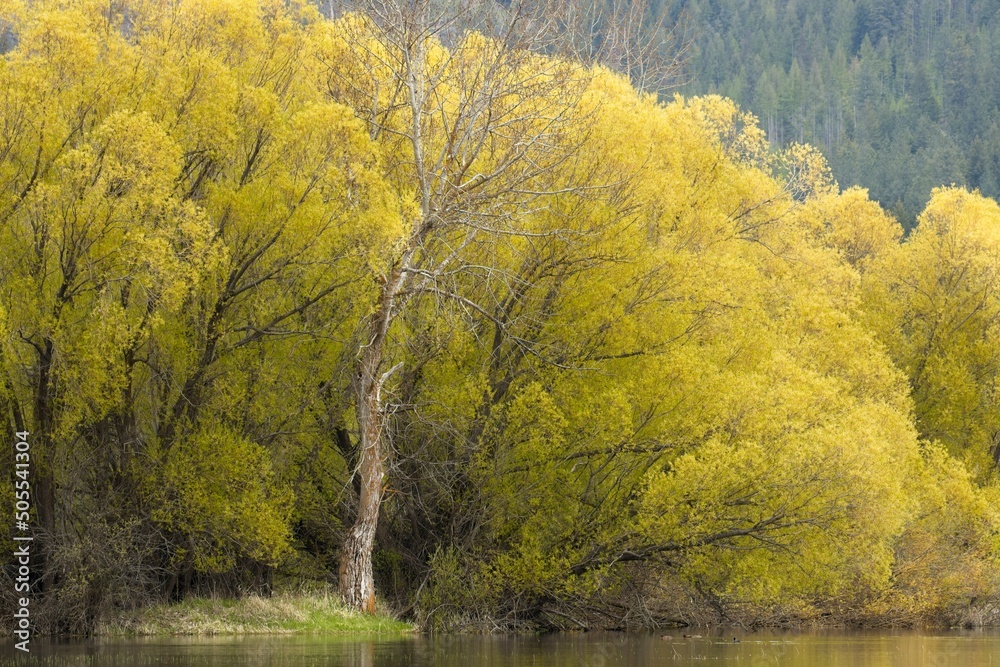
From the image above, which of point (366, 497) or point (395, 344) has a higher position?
point (395, 344)

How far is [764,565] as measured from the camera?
2711 cm

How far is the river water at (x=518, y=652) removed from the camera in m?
16.5

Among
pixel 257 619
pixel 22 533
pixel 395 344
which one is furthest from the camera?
pixel 395 344

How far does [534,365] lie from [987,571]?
15446 mm

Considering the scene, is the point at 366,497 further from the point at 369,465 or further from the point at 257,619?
the point at 257,619

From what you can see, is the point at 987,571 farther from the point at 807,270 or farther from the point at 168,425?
the point at 168,425

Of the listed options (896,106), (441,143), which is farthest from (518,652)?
(896,106)

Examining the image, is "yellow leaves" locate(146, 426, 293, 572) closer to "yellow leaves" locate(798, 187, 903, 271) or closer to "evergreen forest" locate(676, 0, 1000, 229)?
"yellow leaves" locate(798, 187, 903, 271)

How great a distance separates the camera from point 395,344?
92.8 ft

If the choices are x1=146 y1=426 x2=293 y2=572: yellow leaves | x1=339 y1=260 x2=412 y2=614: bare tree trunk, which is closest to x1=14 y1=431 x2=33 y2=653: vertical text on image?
x1=146 y1=426 x2=293 y2=572: yellow leaves

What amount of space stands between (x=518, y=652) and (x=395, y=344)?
1009 centimetres

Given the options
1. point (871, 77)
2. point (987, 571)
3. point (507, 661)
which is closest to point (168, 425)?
point (507, 661)

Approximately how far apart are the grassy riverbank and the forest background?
1.81ft

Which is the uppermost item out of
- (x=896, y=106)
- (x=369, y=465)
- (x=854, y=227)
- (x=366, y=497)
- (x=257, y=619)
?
(x=896, y=106)
